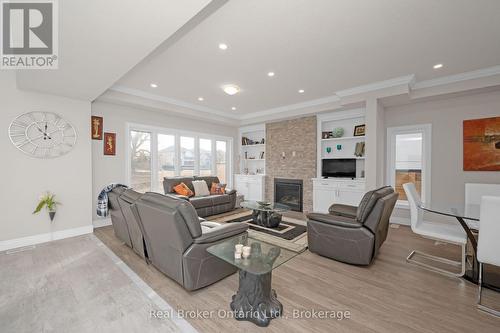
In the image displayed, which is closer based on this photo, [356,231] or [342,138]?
[356,231]

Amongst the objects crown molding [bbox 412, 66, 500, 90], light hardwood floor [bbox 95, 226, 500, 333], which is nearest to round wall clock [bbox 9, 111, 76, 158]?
light hardwood floor [bbox 95, 226, 500, 333]

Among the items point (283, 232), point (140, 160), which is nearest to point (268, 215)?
point (283, 232)

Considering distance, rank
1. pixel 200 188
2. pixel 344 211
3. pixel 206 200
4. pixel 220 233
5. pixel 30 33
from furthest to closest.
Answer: pixel 200 188 < pixel 206 200 < pixel 344 211 < pixel 220 233 < pixel 30 33

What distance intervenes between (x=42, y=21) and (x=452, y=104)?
6294 mm

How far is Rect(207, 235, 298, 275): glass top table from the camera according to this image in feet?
5.21

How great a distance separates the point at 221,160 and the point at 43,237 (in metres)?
4.66

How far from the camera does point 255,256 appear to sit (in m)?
1.79

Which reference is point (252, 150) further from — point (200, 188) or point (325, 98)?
point (325, 98)

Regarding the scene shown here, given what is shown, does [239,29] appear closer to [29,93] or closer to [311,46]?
[311,46]

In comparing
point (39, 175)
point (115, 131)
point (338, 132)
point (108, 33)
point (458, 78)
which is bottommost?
point (39, 175)

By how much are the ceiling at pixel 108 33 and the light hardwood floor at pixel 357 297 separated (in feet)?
8.35

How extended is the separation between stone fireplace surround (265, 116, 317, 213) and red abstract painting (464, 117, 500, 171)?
292 centimetres

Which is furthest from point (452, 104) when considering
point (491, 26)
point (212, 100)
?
point (212, 100)

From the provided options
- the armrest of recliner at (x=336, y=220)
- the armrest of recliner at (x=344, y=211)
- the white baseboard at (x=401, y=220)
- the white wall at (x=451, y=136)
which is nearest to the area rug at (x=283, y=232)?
the armrest of recliner at (x=336, y=220)
